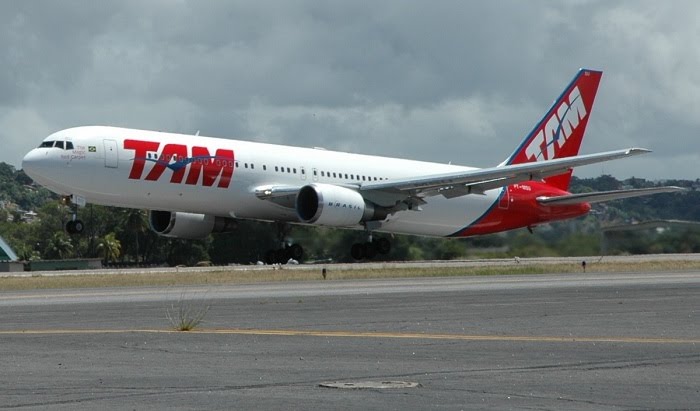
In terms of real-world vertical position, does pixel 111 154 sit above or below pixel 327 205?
above

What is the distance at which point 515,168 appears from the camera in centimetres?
4725

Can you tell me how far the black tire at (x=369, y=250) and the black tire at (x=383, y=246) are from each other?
0.26 meters

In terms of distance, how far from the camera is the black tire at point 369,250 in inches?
1911

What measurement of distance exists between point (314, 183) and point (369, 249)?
10.7 ft

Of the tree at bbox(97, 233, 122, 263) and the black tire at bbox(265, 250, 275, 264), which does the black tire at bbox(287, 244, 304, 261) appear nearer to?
the black tire at bbox(265, 250, 275, 264)

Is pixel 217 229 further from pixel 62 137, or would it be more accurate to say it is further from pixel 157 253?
pixel 157 253

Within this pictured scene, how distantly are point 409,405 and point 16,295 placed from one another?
20231mm

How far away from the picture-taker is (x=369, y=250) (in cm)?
4862

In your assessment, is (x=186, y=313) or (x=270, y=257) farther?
(x=270, y=257)

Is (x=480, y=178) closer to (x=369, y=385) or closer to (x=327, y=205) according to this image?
(x=327, y=205)

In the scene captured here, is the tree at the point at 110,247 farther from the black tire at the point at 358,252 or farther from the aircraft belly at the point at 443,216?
the black tire at the point at 358,252

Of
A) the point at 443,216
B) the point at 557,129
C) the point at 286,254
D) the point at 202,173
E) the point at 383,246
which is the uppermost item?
the point at 557,129

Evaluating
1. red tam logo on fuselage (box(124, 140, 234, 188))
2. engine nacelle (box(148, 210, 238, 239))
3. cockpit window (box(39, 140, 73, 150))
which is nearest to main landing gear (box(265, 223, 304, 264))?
engine nacelle (box(148, 210, 238, 239))

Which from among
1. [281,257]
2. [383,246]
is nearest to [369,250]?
[383,246]
